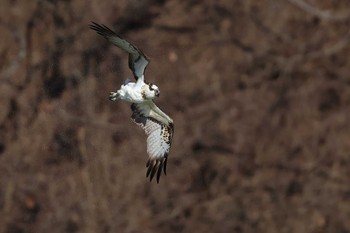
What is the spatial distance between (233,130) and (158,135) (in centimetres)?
340

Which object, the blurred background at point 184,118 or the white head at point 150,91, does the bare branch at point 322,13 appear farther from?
the white head at point 150,91

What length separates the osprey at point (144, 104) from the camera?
13.6ft

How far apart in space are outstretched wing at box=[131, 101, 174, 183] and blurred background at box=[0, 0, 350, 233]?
119 inches

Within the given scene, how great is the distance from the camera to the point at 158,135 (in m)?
4.70

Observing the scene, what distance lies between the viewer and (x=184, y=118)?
7.95m

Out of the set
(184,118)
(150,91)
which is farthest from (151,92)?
(184,118)

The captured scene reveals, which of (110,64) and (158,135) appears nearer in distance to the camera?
(158,135)

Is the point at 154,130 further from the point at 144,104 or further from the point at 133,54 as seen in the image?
the point at 133,54

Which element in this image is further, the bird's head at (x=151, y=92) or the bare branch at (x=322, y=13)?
the bare branch at (x=322, y=13)

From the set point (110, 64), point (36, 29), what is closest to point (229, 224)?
point (110, 64)

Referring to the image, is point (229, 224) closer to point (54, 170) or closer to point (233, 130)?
point (233, 130)

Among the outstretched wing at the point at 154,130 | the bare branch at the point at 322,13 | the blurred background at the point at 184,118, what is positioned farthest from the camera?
the bare branch at the point at 322,13

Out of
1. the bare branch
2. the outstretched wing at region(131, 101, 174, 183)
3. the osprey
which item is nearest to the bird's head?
the osprey

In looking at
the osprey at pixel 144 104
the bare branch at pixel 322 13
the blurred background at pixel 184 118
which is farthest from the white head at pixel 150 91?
the bare branch at pixel 322 13
